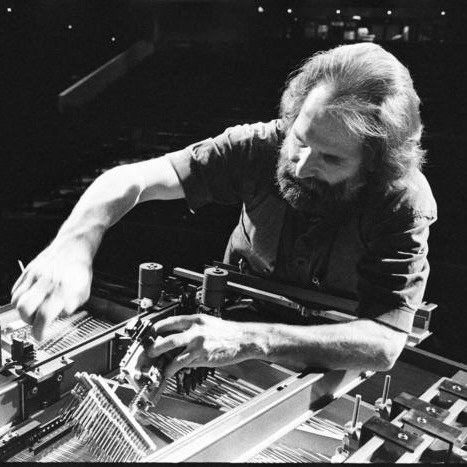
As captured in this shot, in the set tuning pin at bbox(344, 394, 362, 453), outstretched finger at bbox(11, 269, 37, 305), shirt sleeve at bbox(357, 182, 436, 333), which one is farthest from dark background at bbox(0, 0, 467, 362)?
outstretched finger at bbox(11, 269, 37, 305)

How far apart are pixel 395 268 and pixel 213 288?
0.51 metres

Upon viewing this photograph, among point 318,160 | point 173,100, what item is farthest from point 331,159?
point 173,100

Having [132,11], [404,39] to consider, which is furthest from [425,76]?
[132,11]

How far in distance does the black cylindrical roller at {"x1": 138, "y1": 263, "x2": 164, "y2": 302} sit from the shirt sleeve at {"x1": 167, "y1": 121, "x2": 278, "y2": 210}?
50 centimetres

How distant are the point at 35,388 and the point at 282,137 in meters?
1.13

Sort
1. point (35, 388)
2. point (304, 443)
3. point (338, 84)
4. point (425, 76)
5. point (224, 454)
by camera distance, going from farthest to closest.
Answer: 1. point (425, 76)
2. point (338, 84)
3. point (304, 443)
4. point (35, 388)
5. point (224, 454)

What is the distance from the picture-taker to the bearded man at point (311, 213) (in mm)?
1160

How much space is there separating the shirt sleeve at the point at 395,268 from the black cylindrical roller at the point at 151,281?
0.55m

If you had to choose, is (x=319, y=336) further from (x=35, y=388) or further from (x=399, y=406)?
(x=35, y=388)

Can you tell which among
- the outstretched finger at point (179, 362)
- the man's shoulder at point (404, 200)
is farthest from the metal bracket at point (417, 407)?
the man's shoulder at point (404, 200)

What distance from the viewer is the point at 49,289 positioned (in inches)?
42.9

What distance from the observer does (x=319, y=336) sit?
49.6 inches

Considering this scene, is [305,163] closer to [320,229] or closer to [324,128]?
[324,128]

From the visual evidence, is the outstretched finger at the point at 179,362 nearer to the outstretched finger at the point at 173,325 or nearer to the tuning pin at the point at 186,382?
the outstretched finger at the point at 173,325
